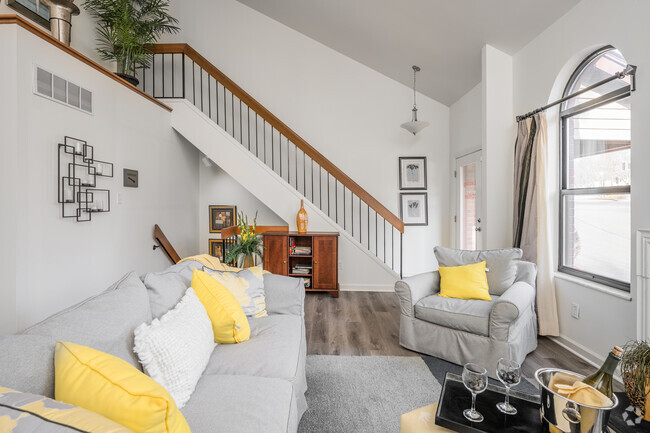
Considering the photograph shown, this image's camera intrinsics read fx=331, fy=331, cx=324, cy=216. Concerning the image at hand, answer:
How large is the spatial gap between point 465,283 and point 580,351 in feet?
3.51

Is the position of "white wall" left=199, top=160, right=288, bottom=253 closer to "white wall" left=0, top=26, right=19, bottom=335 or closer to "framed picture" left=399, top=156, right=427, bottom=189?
"framed picture" left=399, top=156, right=427, bottom=189

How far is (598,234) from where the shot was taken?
2.75 meters

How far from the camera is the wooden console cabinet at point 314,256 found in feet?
14.4

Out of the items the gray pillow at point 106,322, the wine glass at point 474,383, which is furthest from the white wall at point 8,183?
the wine glass at point 474,383

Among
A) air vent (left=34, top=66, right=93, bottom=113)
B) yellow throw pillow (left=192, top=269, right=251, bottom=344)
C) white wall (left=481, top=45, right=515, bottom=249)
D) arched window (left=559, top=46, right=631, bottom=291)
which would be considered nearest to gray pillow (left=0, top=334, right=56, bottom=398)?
yellow throw pillow (left=192, top=269, right=251, bottom=344)

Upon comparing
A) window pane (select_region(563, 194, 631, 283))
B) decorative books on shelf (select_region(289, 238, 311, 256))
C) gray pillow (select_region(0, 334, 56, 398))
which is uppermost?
window pane (select_region(563, 194, 631, 283))

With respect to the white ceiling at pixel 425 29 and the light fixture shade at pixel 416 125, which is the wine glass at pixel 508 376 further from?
the light fixture shade at pixel 416 125

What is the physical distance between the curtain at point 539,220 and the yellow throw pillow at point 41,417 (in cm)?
338

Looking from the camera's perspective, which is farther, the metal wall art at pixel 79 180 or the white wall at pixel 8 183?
the metal wall art at pixel 79 180

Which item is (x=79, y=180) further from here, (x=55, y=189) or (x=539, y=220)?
(x=539, y=220)

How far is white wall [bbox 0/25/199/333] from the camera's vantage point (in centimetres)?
220

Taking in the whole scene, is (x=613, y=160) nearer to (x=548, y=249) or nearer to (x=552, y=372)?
(x=548, y=249)

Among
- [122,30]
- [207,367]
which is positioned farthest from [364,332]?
[122,30]

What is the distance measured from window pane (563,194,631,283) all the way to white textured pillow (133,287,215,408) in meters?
2.98
